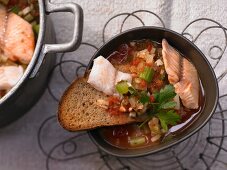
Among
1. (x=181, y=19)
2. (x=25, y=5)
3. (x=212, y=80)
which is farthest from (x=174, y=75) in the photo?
(x=25, y=5)

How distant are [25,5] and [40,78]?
0.23 metres

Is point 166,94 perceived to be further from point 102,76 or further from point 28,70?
point 28,70

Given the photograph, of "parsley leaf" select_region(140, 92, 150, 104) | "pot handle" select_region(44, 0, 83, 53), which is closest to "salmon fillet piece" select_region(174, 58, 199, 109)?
"parsley leaf" select_region(140, 92, 150, 104)

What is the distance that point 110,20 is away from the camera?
1.69 metres

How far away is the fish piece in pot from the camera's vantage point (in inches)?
57.2

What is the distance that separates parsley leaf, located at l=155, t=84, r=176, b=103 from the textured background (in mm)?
236

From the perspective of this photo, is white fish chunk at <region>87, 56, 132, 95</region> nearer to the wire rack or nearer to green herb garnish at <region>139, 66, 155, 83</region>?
green herb garnish at <region>139, 66, 155, 83</region>

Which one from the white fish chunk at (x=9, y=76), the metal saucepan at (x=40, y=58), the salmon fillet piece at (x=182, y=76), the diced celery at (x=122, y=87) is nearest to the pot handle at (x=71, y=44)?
the metal saucepan at (x=40, y=58)

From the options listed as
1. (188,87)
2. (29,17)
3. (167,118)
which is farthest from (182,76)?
(29,17)

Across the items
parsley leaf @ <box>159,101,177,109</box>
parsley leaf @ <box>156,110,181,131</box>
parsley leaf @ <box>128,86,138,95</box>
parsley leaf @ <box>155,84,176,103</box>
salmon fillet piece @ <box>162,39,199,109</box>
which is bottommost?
parsley leaf @ <box>156,110,181,131</box>

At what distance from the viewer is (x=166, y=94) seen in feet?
4.82

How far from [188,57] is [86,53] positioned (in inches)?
13.0

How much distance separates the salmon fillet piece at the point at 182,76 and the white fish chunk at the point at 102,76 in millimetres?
171

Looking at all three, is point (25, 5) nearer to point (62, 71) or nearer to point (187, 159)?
point (62, 71)
